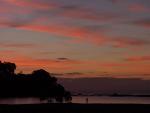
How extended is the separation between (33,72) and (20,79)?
4427 millimetres
